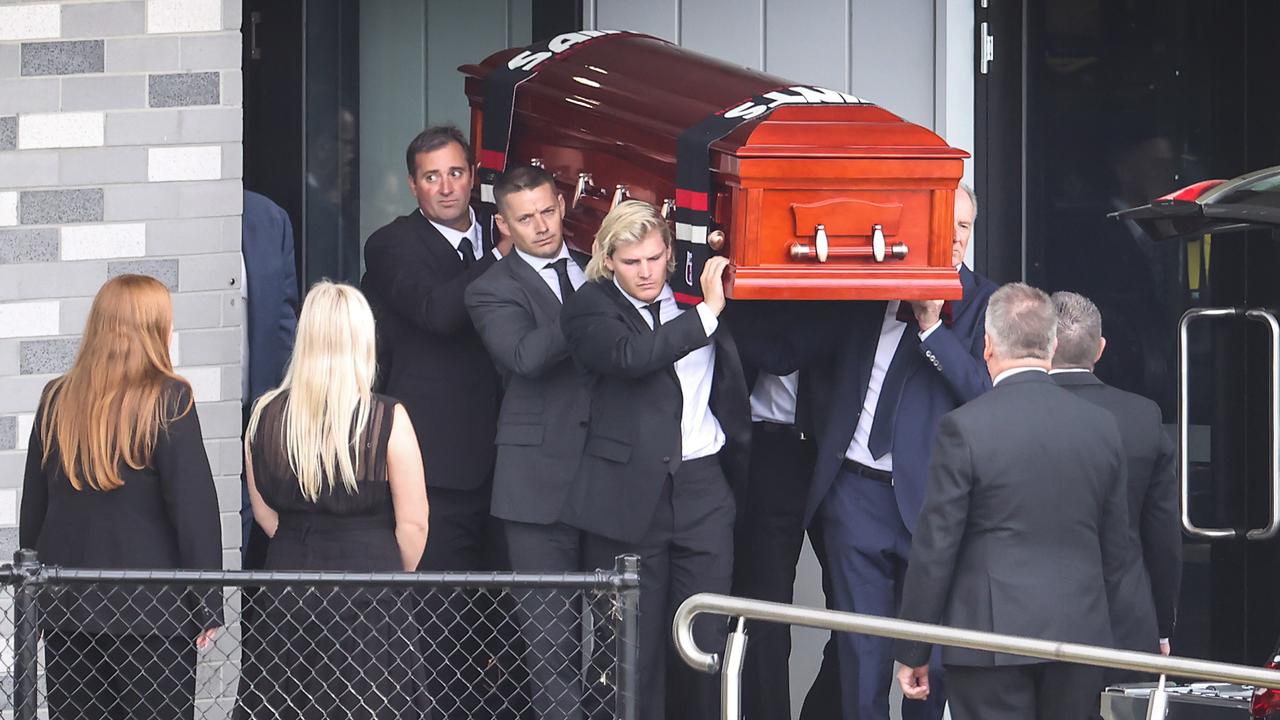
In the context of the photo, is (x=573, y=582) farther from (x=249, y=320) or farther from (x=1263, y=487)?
(x=1263, y=487)

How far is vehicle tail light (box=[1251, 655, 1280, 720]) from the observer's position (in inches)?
129

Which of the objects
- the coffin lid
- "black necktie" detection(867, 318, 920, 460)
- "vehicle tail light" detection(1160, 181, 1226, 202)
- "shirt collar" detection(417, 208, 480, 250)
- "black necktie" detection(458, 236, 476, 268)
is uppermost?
the coffin lid

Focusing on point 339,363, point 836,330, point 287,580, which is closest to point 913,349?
point 836,330

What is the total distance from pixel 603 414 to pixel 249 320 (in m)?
1.20

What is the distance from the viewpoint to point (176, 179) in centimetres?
485

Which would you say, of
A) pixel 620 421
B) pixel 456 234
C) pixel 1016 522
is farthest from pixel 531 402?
pixel 1016 522

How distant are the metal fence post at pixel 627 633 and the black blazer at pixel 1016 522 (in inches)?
25.7

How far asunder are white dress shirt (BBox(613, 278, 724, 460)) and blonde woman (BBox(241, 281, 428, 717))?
818 millimetres

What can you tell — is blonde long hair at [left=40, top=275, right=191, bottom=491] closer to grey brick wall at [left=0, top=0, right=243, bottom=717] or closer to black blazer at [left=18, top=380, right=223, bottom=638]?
black blazer at [left=18, top=380, right=223, bottom=638]

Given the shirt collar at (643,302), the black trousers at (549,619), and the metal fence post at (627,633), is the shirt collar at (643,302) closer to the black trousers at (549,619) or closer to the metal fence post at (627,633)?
the black trousers at (549,619)

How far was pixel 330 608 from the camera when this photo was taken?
12.5ft

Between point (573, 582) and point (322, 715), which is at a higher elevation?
point (573, 582)

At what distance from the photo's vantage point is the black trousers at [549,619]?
4.31 metres

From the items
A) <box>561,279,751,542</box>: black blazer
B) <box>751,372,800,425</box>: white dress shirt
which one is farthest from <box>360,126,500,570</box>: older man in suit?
→ <box>751,372,800,425</box>: white dress shirt
